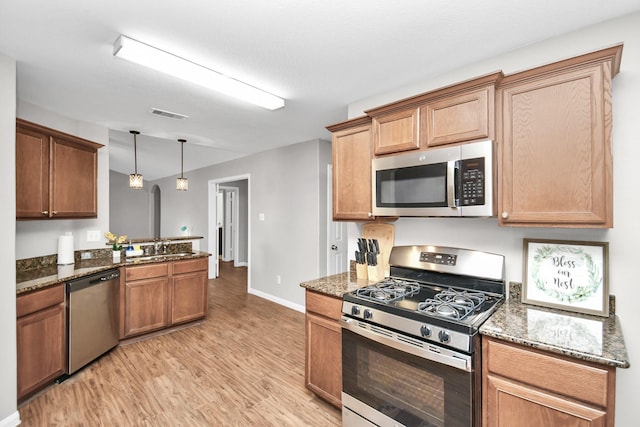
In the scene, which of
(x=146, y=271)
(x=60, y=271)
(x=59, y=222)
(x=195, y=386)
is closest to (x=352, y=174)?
(x=195, y=386)

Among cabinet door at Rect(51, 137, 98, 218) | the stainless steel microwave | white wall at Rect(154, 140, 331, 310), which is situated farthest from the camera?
white wall at Rect(154, 140, 331, 310)

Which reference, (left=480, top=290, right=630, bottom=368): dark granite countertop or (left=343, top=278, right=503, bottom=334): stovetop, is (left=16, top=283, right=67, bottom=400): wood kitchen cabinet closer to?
(left=343, top=278, right=503, bottom=334): stovetop

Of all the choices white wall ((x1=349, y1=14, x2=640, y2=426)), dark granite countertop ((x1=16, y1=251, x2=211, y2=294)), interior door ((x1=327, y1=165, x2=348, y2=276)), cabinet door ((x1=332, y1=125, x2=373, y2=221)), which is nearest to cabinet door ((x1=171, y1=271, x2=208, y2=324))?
dark granite countertop ((x1=16, y1=251, x2=211, y2=294))

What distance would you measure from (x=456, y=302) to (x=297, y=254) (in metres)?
2.97

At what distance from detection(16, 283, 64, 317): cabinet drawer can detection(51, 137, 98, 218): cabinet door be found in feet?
2.49

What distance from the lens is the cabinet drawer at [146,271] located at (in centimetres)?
330

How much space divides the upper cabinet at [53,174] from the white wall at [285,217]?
2349 mm

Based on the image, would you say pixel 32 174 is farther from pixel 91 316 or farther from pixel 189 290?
pixel 189 290

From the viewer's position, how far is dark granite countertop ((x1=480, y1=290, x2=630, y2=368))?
1.23 metres

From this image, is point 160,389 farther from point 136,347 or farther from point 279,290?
point 279,290

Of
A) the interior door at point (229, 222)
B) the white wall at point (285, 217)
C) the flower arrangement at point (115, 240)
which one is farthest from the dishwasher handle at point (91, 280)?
the interior door at point (229, 222)

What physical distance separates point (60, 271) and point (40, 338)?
0.69 meters

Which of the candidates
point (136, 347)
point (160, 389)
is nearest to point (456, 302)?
point (160, 389)

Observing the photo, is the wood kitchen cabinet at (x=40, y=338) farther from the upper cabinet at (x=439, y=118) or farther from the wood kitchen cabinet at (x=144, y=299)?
the upper cabinet at (x=439, y=118)
